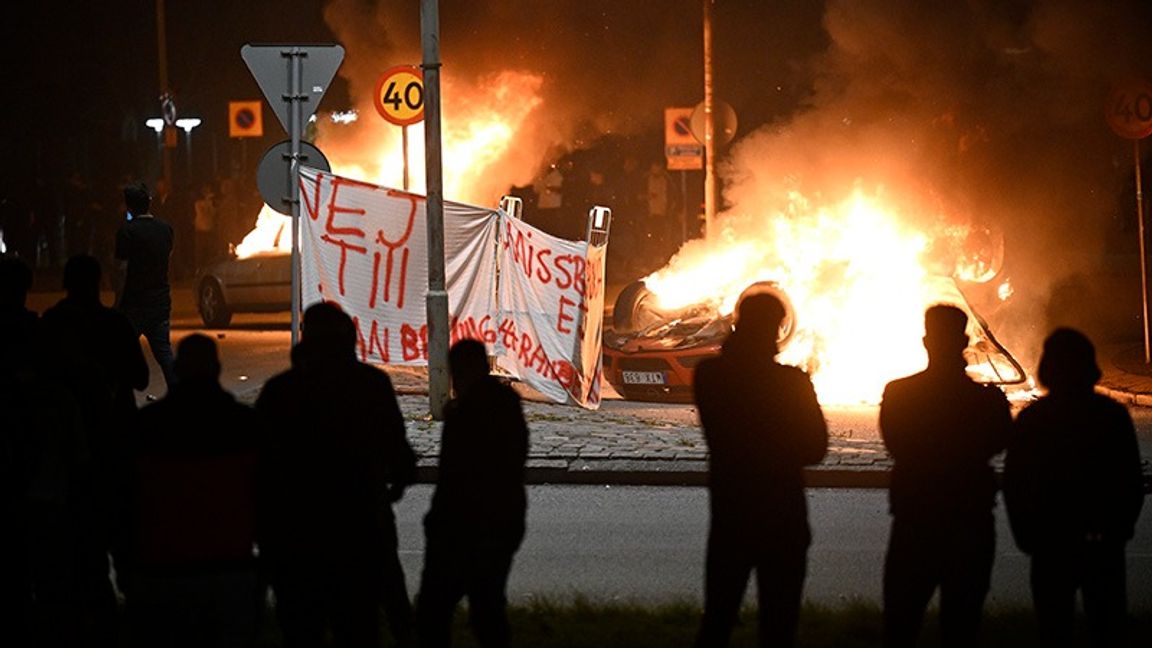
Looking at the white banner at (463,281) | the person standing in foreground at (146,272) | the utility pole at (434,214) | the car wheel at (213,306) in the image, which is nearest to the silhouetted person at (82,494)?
the person standing in foreground at (146,272)

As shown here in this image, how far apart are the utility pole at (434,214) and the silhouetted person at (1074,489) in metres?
7.70

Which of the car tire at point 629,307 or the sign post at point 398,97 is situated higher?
the sign post at point 398,97

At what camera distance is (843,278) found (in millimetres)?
16484

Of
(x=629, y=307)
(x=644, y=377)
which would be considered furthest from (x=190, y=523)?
(x=629, y=307)

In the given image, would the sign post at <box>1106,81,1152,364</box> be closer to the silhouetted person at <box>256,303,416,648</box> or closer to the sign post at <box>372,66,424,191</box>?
the sign post at <box>372,66,424,191</box>

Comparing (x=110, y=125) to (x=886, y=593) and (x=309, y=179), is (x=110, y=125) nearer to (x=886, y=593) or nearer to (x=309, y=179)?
(x=309, y=179)

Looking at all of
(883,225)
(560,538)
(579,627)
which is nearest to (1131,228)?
(883,225)

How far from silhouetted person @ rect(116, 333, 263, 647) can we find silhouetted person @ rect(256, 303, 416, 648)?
0.78 ft

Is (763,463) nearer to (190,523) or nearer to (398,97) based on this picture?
(190,523)

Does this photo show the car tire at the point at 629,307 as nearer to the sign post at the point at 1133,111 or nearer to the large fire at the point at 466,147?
the sign post at the point at 1133,111

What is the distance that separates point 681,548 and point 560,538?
712 mm

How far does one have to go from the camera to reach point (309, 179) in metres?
14.0

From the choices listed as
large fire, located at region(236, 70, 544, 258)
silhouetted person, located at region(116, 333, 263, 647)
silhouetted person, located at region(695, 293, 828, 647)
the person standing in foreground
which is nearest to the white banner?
the person standing in foreground

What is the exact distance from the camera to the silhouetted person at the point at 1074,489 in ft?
19.7
